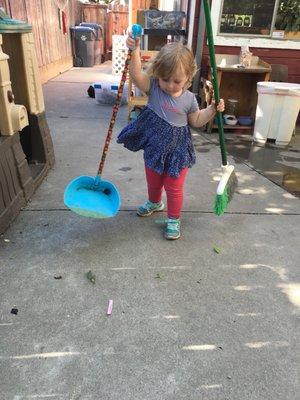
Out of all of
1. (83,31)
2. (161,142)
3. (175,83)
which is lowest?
(161,142)

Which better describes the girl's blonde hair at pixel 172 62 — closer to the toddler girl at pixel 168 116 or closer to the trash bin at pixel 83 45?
the toddler girl at pixel 168 116

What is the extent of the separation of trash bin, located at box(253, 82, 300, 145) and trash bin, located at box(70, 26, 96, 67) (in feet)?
26.7

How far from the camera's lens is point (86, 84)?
859 cm

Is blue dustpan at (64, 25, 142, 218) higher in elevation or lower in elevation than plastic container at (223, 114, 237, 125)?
higher

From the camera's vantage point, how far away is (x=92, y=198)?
2.54m

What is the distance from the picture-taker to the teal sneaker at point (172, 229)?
2.61m

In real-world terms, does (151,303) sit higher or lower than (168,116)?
lower

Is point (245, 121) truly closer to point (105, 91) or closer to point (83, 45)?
point (105, 91)

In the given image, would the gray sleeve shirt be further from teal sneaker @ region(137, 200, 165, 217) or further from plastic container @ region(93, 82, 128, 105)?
plastic container @ region(93, 82, 128, 105)

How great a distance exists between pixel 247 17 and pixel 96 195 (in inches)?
Result: 166

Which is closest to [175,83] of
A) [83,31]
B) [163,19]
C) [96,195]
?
[96,195]

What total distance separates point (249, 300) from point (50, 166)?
245 cm

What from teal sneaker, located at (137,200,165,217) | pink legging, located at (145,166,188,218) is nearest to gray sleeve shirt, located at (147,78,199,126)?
pink legging, located at (145,166,188,218)

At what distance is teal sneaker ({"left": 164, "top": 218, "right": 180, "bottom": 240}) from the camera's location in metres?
2.61
